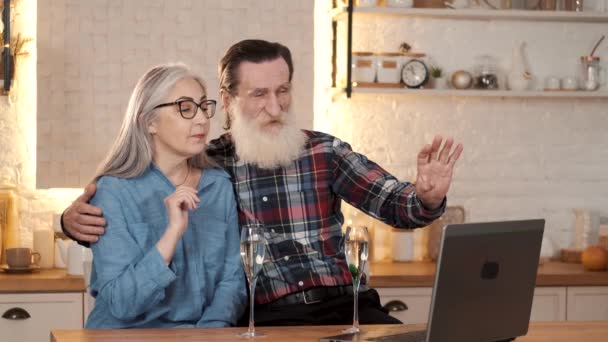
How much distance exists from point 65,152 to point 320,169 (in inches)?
58.5

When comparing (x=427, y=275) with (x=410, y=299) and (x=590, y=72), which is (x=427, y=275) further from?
(x=590, y=72)

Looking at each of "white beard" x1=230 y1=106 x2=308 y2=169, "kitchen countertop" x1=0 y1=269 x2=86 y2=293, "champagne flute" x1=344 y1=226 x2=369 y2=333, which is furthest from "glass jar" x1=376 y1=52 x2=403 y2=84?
"champagne flute" x1=344 y1=226 x2=369 y2=333

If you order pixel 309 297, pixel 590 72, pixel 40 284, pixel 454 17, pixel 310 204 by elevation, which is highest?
pixel 454 17

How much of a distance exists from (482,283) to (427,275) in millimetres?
2155

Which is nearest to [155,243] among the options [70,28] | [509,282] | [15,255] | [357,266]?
[357,266]

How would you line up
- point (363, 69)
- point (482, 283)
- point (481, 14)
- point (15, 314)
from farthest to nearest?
1. point (481, 14)
2. point (363, 69)
3. point (15, 314)
4. point (482, 283)

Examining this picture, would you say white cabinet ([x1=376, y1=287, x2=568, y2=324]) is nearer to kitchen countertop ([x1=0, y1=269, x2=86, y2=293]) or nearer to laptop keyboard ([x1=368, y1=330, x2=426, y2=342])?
kitchen countertop ([x1=0, y1=269, x2=86, y2=293])

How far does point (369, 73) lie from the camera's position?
4844 millimetres

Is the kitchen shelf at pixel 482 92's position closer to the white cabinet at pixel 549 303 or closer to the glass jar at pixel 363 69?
the glass jar at pixel 363 69

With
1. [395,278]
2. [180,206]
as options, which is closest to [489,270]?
[180,206]

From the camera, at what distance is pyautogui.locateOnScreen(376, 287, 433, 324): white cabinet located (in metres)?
4.41

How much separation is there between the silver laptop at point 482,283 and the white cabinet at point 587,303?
2200mm

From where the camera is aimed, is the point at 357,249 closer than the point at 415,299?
Yes

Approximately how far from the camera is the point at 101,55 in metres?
4.63
